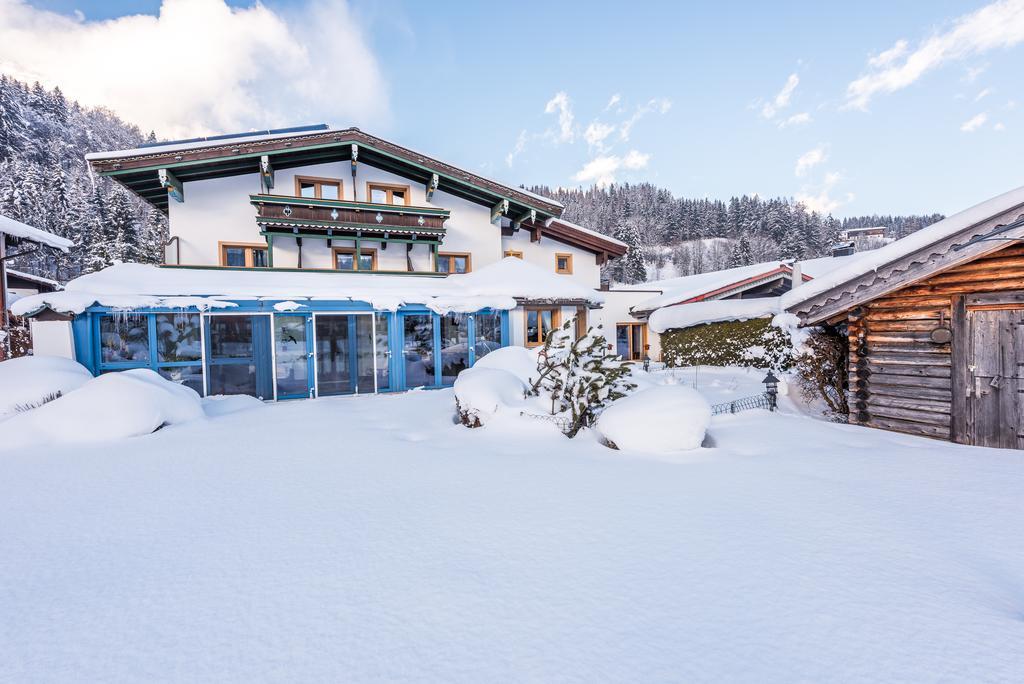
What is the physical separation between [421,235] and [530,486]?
13157 mm

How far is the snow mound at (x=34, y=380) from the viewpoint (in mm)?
7117

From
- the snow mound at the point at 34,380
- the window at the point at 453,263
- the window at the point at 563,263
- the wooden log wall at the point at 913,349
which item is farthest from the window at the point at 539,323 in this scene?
the snow mound at the point at 34,380

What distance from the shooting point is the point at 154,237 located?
116ft

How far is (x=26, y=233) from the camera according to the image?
45.5ft

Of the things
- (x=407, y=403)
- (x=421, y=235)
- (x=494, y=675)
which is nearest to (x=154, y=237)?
(x=421, y=235)

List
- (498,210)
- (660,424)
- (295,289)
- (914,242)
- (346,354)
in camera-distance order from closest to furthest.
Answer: (660,424)
(914,242)
(295,289)
(346,354)
(498,210)

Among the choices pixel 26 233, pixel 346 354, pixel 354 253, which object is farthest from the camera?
pixel 354 253

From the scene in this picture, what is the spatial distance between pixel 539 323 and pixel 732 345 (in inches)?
287

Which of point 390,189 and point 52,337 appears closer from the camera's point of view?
point 52,337

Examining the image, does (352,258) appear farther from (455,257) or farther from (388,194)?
(455,257)

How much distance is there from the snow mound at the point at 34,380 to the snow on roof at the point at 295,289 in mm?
1436

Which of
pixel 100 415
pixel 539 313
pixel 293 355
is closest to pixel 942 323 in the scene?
pixel 539 313

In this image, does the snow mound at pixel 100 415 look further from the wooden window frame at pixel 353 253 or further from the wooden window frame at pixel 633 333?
the wooden window frame at pixel 633 333

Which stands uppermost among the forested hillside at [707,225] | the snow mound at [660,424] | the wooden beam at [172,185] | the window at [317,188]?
the forested hillside at [707,225]
